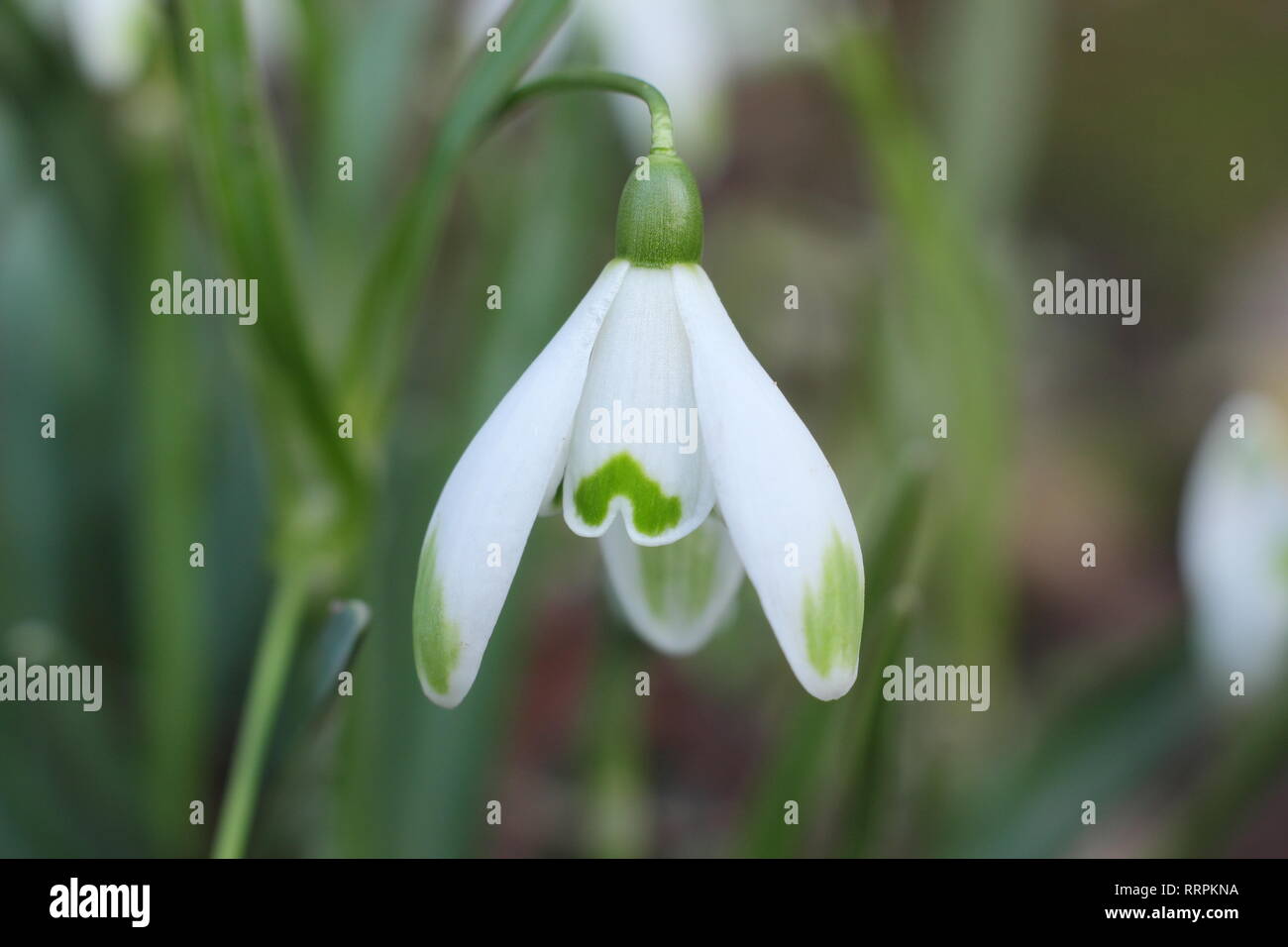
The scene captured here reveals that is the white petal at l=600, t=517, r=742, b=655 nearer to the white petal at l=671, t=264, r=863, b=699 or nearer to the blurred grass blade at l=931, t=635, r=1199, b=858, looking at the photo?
the white petal at l=671, t=264, r=863, b=699

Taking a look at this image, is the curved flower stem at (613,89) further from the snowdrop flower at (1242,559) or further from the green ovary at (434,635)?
the snowdrop flower at (1242,559)

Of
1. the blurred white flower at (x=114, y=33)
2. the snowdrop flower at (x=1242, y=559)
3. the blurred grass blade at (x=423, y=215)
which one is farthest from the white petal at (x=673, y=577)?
the blurred white flower at (x=114, y=33)

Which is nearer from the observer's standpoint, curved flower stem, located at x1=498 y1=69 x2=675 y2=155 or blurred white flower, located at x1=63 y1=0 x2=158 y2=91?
curved flower stem, located at x1=498 y1=69 x2=675 y2=155

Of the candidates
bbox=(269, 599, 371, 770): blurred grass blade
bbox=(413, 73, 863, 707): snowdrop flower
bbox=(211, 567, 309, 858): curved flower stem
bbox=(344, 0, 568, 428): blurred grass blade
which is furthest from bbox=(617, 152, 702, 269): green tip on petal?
bbox=(211, 567, 309, 858): curved flower stem

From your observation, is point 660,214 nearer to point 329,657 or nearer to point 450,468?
point 329,657

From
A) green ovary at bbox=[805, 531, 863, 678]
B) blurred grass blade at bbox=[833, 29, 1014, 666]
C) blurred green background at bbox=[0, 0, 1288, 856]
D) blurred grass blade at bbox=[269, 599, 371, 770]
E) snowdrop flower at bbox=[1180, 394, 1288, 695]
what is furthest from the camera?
blurred grass blade at bbox=[833, 29, 1014, 666]

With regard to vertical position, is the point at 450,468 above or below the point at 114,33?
below

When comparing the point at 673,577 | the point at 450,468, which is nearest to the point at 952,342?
the point at 450,468
